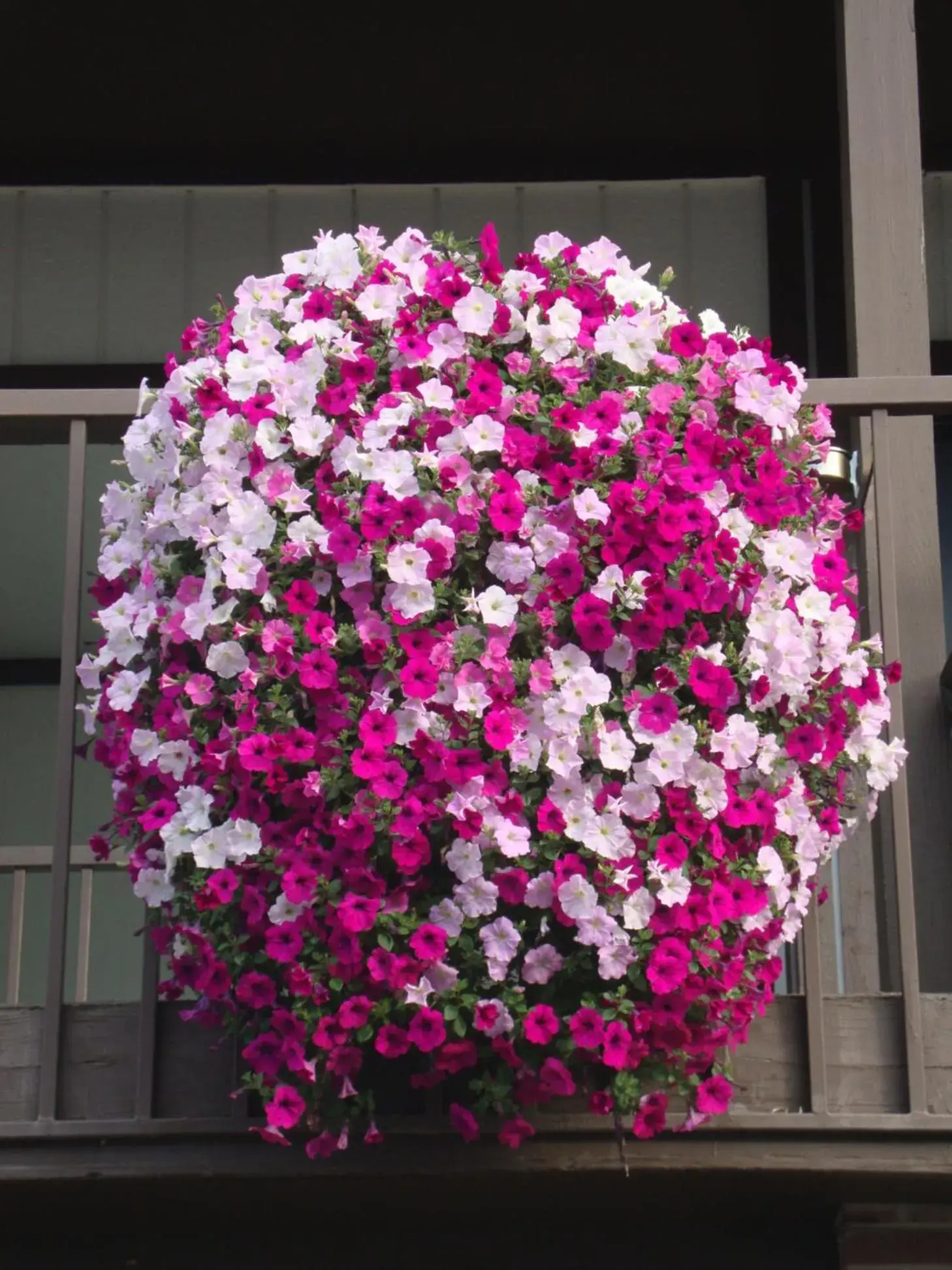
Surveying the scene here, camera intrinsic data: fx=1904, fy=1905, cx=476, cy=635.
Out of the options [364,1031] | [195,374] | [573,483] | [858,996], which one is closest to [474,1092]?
[364,1031]

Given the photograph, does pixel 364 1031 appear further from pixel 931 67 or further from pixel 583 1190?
pixel 931 67

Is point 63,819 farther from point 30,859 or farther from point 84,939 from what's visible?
point 30,859

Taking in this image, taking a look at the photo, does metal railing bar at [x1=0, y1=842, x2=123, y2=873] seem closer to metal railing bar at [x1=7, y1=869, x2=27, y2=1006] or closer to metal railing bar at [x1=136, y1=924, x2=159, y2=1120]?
metal railing bar at [x1=7, y1=869, x2=27, y2=1006]

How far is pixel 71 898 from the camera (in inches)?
275

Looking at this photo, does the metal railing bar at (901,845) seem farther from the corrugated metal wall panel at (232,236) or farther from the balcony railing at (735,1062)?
the corrugated metal wall panel at (232,236)

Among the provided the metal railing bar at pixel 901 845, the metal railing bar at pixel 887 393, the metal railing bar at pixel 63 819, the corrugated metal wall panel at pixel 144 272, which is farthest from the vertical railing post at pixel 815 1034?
the corrugated metal wall panel at pixel 144 272

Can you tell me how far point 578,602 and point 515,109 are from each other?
3239 mm

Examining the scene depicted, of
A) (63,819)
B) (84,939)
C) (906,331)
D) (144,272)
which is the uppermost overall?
(144,272)

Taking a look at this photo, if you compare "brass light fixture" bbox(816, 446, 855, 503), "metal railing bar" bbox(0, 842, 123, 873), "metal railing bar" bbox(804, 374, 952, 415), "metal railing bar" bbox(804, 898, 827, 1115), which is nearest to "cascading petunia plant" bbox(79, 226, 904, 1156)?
"metal railing bar" bbox(804, 898, 827, 1115)

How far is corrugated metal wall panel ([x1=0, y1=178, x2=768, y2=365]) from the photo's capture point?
537cm

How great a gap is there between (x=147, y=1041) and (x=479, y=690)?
0.79 meters

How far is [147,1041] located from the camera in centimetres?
267

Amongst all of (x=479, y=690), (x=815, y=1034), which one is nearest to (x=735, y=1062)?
(x=815, y=1034)

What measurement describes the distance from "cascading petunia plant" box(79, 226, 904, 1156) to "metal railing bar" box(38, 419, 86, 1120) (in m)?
0.17
